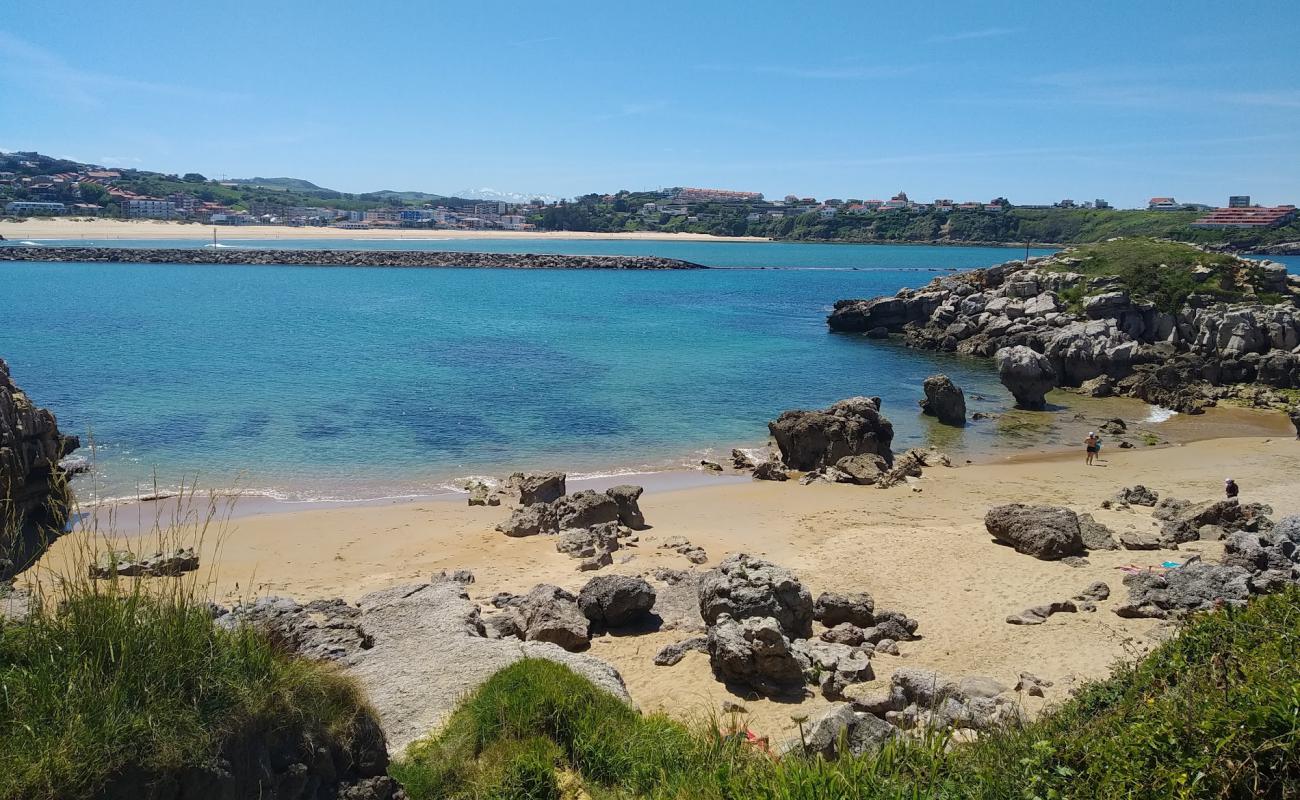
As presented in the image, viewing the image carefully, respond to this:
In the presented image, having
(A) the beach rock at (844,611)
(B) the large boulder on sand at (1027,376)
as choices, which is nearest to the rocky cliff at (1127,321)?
(B) the large boulder on sand at (1027,376)

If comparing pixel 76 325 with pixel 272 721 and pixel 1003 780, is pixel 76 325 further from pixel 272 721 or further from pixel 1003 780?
pixel 1003 780

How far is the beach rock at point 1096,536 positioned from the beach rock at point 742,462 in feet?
34.2

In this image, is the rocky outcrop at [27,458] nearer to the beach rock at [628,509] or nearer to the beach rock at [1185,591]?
the beach rock at [628,509]

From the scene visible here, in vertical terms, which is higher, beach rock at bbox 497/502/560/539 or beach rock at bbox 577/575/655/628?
beach rock at bbox 577/575/655/628

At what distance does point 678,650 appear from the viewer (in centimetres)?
1347

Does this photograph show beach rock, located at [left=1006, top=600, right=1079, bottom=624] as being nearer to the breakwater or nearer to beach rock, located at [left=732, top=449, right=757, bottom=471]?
beach rock, located at [left=732, top=449, right=757, bottom=471]

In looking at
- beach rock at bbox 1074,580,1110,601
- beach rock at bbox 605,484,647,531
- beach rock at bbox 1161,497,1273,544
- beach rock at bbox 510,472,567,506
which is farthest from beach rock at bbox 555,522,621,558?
beach rock at bbox 1161,497,1273,544

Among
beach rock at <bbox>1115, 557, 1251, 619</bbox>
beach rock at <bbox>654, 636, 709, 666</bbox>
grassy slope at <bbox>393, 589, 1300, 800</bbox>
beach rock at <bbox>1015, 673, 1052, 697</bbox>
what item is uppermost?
grassy slope at <bbox>393, 589, 1300, 800</bbox>

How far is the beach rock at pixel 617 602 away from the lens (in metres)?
14.7

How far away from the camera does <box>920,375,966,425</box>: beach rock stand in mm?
34688

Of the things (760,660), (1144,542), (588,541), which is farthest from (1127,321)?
(760,660)

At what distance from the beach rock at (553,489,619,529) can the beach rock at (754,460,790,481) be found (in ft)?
23.3

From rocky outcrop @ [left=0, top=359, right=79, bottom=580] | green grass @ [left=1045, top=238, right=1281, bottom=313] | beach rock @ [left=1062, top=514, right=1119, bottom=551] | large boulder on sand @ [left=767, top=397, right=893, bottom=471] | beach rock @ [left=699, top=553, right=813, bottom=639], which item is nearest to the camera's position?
beach rock @ [left=699, top=553, right=813, bottom=639]

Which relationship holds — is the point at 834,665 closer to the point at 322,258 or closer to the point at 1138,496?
the point at 1138,496
